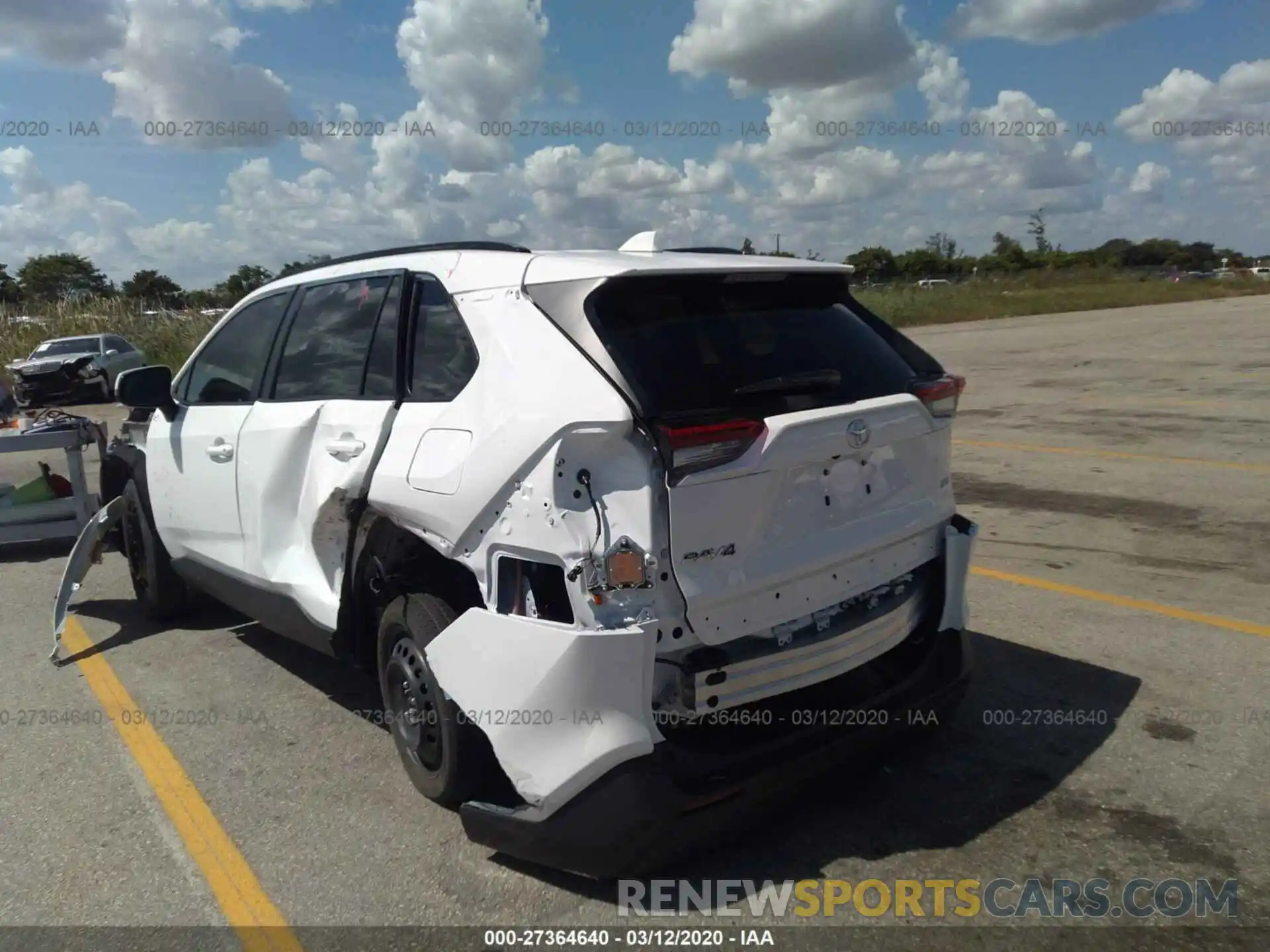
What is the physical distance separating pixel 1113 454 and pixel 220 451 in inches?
325

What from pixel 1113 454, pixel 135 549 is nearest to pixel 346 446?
pixel 135 549

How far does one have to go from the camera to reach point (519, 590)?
3.05m

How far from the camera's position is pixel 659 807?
289 centimetres

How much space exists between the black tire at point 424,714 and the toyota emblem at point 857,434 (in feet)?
4.62

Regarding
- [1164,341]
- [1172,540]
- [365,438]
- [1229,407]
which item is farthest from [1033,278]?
[365,438]

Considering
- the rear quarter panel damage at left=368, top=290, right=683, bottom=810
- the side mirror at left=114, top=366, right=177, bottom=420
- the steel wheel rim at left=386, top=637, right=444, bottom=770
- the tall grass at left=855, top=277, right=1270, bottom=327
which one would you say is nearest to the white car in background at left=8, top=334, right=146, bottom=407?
the side mirror at left=114, top=366, right=177, bottom=420

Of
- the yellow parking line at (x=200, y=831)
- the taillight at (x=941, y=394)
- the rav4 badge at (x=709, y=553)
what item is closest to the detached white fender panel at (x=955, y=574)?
the taillight at (x=941, y=394)

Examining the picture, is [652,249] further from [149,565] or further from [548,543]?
[149,565]

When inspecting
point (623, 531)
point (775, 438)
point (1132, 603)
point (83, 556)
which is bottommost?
point (1132, 603)

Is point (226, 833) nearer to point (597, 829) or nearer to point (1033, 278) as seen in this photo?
point (597, 829)

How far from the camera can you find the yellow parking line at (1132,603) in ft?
16.9

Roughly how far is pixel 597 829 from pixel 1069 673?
2.70 meters

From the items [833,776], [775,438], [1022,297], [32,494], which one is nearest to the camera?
[775,438]

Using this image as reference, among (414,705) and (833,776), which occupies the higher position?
(414,705)
